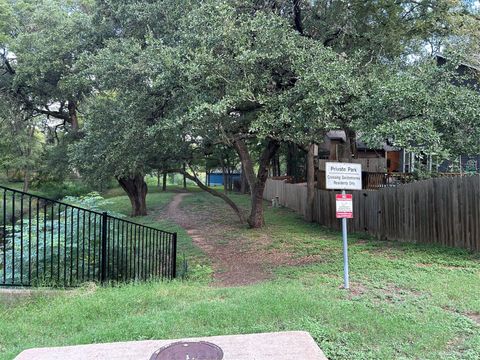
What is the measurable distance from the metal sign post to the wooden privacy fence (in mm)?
3531

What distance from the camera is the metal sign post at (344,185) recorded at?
578 cm

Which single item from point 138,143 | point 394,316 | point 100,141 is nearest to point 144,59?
point 138,143

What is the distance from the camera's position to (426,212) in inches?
360

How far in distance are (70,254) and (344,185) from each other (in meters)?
4.40

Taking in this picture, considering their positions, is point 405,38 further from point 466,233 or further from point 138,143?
point 138,143

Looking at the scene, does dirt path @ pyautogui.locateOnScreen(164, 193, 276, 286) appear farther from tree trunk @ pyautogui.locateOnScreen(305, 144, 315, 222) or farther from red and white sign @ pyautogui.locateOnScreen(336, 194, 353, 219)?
tree trunk @ pyautogui.locateOnScreen(305, 144, 315, 222)

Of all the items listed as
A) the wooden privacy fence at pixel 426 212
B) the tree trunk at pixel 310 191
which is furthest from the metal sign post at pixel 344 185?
the tree trunk at pixel 310 191

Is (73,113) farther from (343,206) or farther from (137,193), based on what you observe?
(343,206)

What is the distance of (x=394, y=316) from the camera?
14.2 ft

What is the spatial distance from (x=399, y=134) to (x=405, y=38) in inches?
272

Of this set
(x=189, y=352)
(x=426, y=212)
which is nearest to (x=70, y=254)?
(x=189, y=352)

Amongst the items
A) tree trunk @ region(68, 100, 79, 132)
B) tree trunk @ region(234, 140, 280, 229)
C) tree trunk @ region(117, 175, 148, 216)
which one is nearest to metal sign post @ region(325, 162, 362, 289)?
tree trunk @ region(234, 140, 280, 229)

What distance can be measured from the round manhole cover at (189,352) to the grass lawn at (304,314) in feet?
1.10

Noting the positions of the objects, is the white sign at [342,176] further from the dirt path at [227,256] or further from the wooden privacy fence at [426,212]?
the wooden privacy fence at [426,212]
